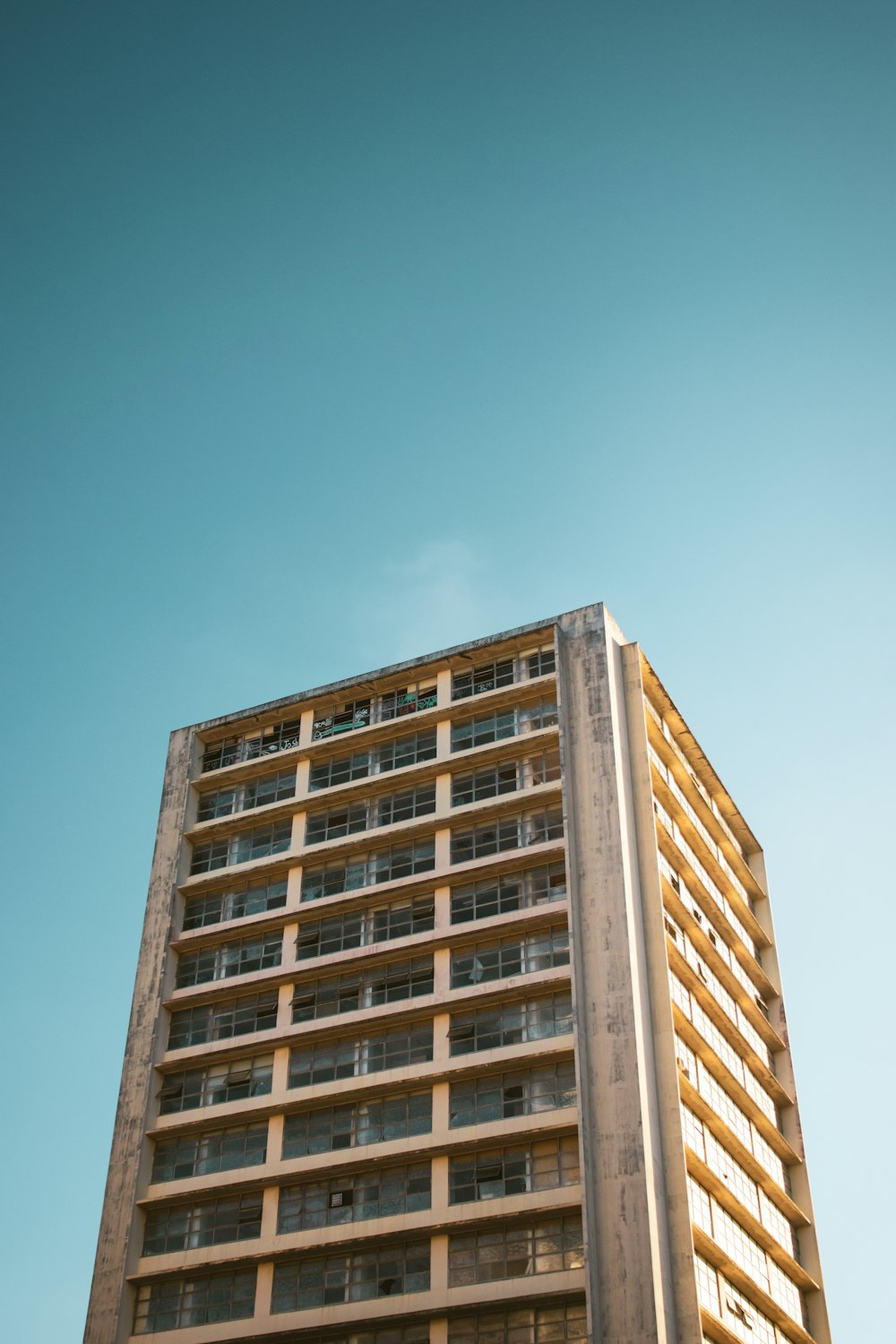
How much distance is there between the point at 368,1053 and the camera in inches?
1598

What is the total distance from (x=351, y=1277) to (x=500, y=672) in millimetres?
17806

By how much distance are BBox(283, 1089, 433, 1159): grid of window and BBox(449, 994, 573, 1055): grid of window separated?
1.71m

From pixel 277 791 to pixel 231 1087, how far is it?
9.70 meters

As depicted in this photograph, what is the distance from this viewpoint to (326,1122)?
39.8 m

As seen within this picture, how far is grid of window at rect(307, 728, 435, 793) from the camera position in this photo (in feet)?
150

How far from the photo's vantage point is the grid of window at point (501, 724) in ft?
145

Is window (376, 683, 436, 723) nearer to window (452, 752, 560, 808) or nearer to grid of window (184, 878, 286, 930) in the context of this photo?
window (452, 752, 560, 808)

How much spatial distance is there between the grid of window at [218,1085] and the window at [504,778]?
9235mm

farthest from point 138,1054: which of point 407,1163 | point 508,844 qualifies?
point 508,844

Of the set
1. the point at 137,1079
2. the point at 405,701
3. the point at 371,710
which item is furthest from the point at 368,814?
the point at 137,1079

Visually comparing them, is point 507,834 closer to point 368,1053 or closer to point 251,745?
point 368,1053

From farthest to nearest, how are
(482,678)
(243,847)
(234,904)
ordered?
(243,847) < (482,678) < (234,904)

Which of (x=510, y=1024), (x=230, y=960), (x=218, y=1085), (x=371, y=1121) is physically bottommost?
(x=371, y=1121)

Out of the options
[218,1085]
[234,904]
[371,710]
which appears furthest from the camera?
[371,710]
